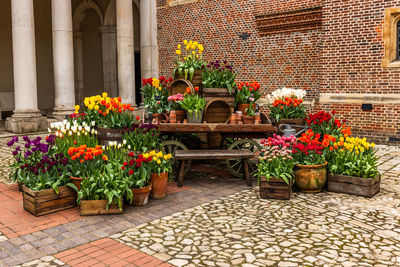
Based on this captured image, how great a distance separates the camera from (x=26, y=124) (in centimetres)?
1257

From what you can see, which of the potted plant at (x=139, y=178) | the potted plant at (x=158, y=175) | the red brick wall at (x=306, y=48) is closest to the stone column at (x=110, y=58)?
the red brick wall at (x=306, y=48)

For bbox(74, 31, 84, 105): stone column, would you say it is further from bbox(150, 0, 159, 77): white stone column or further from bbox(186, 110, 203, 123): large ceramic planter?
bbox(186, 110, 203, 123): large ceramic planter

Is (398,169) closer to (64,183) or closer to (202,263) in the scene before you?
(202,263)

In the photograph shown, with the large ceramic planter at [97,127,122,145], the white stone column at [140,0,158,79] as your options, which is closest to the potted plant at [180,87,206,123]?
the large ceramic planter at [97,127,122,145]

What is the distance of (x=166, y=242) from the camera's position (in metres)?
4.33

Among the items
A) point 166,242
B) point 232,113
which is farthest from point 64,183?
point 232,113

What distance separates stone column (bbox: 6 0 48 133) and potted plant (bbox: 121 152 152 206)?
8.34 m

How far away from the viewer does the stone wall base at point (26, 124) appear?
12.5 meters

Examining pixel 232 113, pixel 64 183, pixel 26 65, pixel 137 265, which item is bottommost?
pixel 137 265

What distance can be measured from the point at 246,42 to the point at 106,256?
37.7ft

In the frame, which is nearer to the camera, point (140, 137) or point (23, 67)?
point (140, 137)

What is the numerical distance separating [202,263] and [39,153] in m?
3.60

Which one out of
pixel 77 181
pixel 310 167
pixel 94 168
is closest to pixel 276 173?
pixel 310 167

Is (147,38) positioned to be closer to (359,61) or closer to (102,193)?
(359,61)
